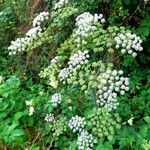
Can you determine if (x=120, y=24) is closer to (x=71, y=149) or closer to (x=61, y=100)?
(x=61, y=100)

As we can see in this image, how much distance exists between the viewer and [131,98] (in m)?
3.30

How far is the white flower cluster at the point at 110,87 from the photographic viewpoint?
247 centimetres

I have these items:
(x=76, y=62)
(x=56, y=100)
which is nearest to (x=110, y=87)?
(x=76, y=62)

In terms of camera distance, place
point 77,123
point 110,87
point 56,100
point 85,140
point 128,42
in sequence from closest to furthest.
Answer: point 110,87 → point 128,42 → point 85,140 → point 77,123 → point 56,100

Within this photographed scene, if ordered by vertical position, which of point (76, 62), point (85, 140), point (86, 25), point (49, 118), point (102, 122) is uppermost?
point (86, 25)

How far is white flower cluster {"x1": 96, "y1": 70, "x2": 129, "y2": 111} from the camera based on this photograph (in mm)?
2465

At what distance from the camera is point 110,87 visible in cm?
245

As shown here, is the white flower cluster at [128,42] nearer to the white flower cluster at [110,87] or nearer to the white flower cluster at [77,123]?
the white flower cluster at [110,87]

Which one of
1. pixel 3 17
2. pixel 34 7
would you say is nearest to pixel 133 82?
pixel 34 7

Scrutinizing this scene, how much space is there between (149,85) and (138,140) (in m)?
0.68

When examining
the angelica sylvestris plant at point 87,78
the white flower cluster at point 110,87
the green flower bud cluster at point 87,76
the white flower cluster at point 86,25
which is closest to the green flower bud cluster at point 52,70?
the angelica sylvestris plant at point 87,78

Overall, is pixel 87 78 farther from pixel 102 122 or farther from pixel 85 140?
pixel 85 140

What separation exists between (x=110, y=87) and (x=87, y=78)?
20cm

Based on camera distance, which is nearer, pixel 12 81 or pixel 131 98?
pixel 131 98
